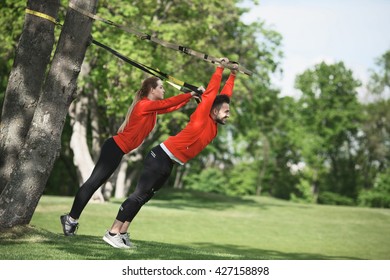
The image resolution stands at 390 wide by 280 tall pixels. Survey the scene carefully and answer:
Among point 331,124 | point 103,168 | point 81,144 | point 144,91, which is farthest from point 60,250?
point 331,124

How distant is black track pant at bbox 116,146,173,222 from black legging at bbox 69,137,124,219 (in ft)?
1.57

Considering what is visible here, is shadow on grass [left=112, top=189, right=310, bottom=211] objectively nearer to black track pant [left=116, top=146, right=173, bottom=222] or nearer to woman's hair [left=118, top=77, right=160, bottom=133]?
woman's hair [left=118, top=77, right=160, bottom=133]

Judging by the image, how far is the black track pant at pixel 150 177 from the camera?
6.64 m

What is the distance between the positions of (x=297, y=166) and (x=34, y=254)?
57.0 m

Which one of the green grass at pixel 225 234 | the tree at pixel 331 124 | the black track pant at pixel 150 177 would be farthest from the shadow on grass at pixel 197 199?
the black track pant at pixel 150 177

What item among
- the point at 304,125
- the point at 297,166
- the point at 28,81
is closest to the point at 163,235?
the point at 28,81

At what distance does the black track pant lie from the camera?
664cm

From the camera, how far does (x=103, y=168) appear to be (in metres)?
7.04

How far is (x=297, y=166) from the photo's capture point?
6191 cm

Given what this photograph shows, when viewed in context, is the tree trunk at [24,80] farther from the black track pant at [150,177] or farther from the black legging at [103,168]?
the black track pant at [150,177]

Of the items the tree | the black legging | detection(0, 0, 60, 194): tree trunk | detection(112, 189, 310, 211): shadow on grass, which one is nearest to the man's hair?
the black legging

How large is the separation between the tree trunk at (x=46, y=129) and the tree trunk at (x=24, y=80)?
1.87ft

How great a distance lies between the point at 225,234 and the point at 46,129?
36.6 feet

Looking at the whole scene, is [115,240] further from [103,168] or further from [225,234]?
[225,234]
